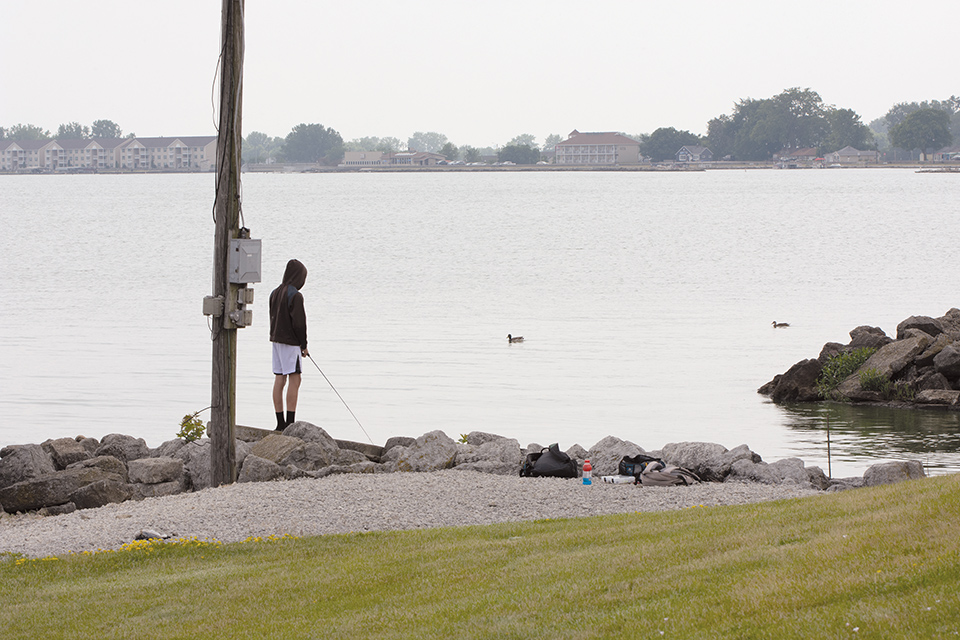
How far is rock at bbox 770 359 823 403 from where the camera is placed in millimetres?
18766

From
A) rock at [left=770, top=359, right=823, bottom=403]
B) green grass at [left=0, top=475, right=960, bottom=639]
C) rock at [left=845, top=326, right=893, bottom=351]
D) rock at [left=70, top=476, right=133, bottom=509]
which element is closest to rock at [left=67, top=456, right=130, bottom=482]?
rock at [left=70, top=476, right=133, bottom=509]

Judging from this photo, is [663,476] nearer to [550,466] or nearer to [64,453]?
[550,466]

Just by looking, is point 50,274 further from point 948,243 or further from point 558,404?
point 948,243

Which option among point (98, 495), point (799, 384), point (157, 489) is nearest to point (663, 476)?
point (157, 489)

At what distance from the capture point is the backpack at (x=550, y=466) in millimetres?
10555

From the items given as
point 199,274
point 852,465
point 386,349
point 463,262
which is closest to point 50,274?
point 199,274

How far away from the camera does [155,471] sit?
1107cm

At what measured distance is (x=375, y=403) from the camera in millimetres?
18531

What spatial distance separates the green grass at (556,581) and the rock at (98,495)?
8.66ft

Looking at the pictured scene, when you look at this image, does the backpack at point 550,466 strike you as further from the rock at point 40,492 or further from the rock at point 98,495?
the rock at point 40,492

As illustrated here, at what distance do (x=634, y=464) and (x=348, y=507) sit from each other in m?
2.94

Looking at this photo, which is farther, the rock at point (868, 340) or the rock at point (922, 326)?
the rock at point (922, 326)

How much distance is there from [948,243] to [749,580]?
2368 inches

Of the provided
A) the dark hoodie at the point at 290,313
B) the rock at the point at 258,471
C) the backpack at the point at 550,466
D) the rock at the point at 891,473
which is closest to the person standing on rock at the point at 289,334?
the dark hoodie at the point at 290,313
